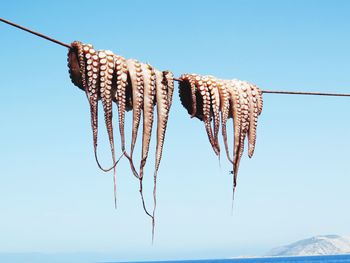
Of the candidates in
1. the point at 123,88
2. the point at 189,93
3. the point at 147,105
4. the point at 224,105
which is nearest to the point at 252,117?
the point at 224,105

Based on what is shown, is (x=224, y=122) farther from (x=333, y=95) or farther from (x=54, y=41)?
(x=54, y=41)

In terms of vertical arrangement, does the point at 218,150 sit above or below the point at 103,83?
below

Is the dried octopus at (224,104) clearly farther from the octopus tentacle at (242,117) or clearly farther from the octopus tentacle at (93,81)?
the octopus tentacle at (93,81)

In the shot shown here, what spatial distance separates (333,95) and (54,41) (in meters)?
3.13

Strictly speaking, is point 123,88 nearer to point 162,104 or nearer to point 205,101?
point 162,104

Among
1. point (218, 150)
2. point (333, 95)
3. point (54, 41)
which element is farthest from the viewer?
point (333, 95)

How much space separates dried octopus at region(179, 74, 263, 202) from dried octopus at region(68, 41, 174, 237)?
455mm

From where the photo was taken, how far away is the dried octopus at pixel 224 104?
18.2ft

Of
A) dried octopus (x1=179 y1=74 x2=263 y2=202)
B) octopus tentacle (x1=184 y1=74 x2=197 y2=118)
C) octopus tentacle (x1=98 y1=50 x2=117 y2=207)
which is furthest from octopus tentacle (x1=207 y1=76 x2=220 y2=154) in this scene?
octopus tentacle (x1=98 y1=50 x2=117 y2=207)

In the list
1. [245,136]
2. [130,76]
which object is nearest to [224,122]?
A: [245,136]

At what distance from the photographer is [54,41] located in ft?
14.7

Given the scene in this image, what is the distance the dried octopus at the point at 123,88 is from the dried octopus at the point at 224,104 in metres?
0.45

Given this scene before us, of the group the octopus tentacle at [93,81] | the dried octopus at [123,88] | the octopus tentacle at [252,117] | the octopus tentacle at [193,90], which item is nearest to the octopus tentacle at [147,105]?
the dried octopus at [123,88]

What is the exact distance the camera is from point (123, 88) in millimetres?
4961
